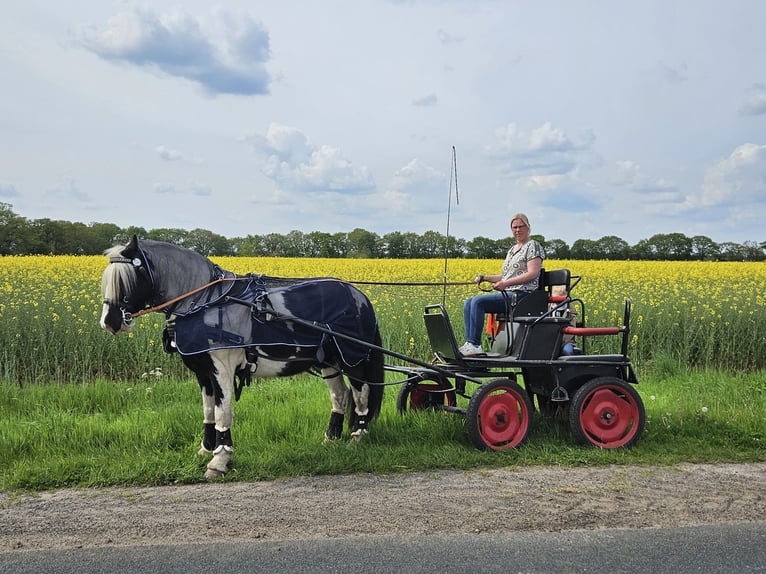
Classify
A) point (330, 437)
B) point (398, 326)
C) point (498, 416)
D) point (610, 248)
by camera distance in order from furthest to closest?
1. point (610, 248)
2. point (398, 326)
3. point (330, 437)
4. point (498, 416)

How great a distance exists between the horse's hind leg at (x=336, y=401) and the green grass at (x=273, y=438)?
6.5 inches

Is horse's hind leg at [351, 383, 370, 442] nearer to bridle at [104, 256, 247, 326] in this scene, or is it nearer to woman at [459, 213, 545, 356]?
woman at [459, 213, 545, 356]

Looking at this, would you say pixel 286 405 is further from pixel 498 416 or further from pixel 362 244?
pixel 362 244

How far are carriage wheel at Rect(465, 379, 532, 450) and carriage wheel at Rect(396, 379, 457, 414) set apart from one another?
0.94 meters

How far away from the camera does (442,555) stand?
3504 mm

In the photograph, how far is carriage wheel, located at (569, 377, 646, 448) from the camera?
581cm

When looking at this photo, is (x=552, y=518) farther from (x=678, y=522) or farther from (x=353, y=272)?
(x=353, y=272)

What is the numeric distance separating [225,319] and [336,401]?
1.46 metres

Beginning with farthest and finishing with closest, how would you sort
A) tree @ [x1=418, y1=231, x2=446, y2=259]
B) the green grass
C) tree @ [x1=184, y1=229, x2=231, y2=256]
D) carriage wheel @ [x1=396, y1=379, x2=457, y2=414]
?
tree @ [x1=418, y1=231, x2=446, y2=259] < tree @ [x1=184, y1=229, x2=231, y2=256] < carriage wheel @ [x1=396, y1=379, x2=457, y2=414] < the green grass

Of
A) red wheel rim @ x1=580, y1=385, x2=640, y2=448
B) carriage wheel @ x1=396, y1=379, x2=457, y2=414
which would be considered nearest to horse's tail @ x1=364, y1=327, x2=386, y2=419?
carriage wheel @ x1=396, y1=379, x2=457, y2=414

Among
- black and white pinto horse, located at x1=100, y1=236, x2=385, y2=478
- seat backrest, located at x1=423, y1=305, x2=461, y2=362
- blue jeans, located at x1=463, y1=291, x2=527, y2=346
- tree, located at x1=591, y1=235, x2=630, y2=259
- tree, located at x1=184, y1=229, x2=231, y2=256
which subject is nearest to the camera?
black and white pinto horse, located at x1=100, y1=236, x2=385, y2=478

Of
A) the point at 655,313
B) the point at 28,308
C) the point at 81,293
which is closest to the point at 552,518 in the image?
the point at 655,313

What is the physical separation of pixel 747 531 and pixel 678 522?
0.38 meters

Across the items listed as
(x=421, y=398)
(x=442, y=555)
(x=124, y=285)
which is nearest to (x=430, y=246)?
(x=421, y=398)
